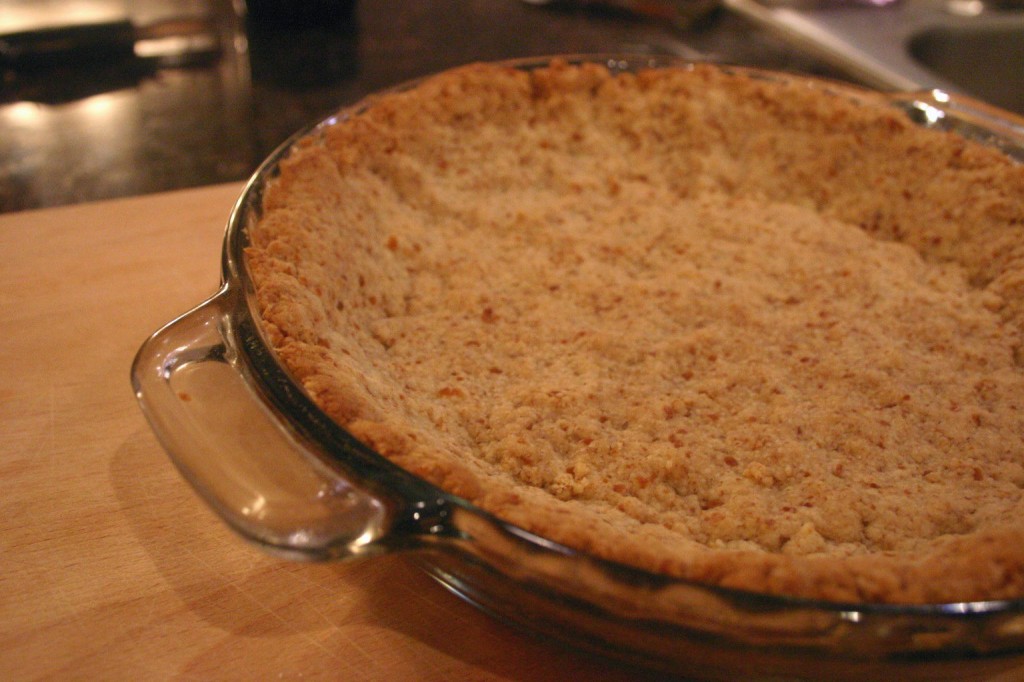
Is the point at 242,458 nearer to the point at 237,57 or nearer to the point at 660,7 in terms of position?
the point at 237,57

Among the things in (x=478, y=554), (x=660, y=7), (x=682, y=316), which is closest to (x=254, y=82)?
(x=660, y=7)

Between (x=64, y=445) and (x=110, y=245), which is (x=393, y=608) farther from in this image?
(x=110, y=245)

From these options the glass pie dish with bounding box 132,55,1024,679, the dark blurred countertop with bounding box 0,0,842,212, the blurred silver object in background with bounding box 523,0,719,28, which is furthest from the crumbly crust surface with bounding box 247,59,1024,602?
the blurred silver object in background with bounding box 523,0,719,28

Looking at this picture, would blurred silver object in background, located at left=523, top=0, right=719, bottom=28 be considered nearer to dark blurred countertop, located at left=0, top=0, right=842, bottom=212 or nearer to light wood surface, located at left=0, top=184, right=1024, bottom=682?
dark blurred countertop, located at left=0, top=0, right=842, bottom=212

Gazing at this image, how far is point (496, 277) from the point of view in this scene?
124 centimetres

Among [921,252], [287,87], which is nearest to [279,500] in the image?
[921,252]

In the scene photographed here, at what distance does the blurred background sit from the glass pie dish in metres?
1.19

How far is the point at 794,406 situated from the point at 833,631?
18.2 inches

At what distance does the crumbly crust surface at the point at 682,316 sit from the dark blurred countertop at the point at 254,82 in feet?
2.54

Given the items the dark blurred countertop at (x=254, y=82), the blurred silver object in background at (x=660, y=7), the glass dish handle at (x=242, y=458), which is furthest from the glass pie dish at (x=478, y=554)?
the blurred silver object in background at (x=660, y=7)

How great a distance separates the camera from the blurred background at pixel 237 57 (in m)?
1.91

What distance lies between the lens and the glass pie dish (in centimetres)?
61

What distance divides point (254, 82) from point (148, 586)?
189cm

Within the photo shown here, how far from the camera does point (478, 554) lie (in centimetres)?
67
